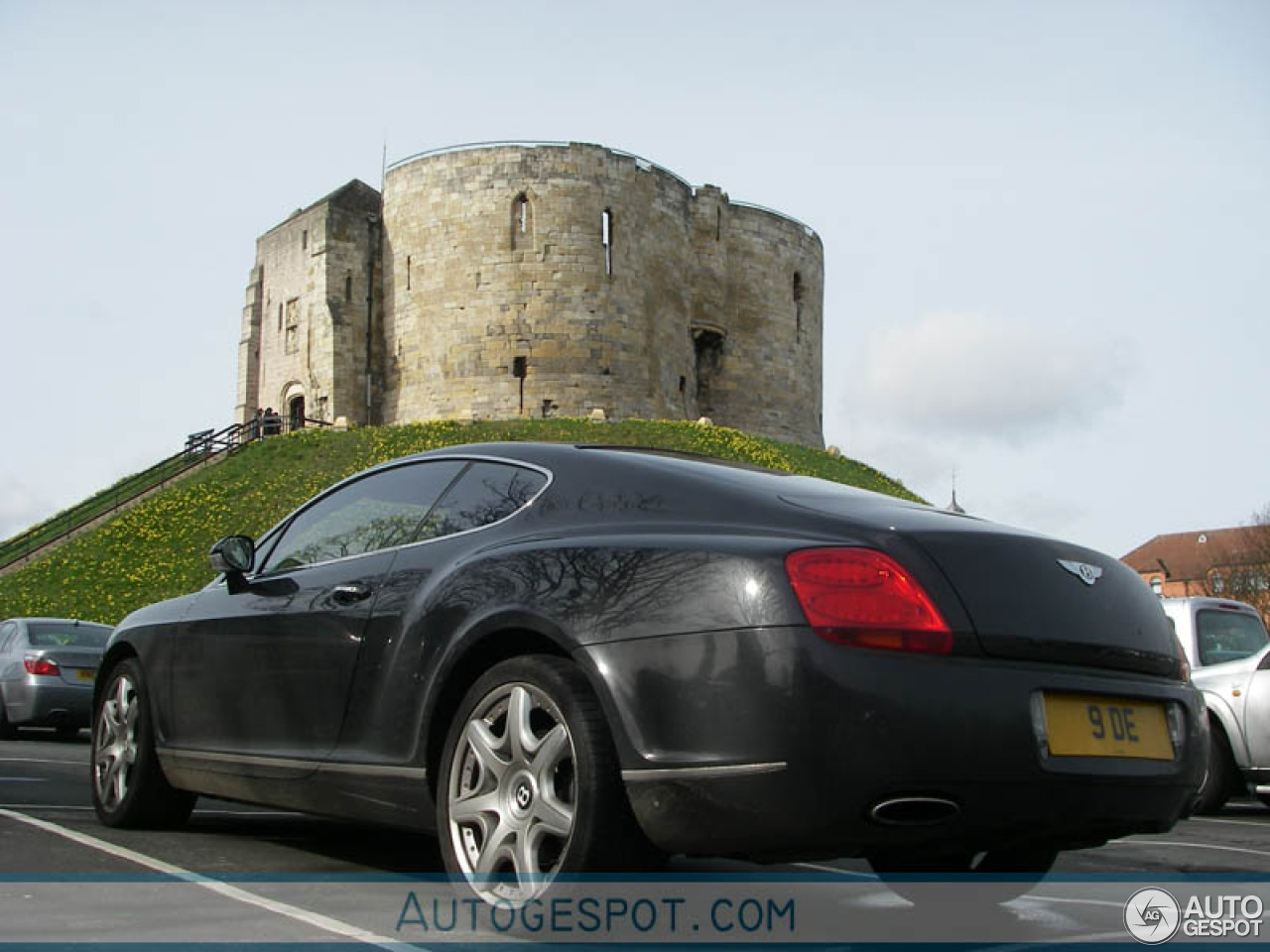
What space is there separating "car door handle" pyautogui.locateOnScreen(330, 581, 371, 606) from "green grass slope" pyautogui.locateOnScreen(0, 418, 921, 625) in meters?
18.4

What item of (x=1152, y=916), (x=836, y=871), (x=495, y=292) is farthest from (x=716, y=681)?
(x=495, y=292)

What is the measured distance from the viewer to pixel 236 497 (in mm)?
36031

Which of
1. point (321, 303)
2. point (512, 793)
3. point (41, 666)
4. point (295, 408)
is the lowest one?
point (41, 666)

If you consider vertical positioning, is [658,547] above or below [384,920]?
above

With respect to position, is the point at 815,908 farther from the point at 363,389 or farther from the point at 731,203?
the point at 731,203

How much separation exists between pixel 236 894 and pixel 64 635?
38.2 feet

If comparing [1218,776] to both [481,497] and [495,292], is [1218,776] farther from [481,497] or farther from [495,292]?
[495,292]

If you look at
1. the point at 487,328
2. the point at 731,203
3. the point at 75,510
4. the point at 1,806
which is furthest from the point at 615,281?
the point at 1,806

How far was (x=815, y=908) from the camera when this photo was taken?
436 centimetres

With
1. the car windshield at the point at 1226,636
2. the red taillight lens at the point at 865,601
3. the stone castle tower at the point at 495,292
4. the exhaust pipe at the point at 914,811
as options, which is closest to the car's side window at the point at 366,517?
the red taillight lens at the point at 865,601

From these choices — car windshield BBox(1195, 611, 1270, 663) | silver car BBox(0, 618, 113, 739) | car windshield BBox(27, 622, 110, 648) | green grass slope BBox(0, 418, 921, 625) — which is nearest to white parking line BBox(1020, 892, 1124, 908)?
car windshield BBox(1195, 611, 1270, 663)

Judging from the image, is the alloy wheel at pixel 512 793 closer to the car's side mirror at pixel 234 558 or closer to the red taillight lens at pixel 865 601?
the red taillight lens at pixel 865 601

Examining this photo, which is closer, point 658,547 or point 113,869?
point 658,547

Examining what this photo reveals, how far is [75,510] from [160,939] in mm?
36549
